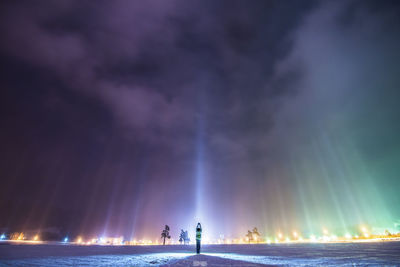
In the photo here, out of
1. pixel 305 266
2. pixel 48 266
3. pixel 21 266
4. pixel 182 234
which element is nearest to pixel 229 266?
pixel 305 266

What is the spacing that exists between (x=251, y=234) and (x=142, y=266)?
212364 millimetres

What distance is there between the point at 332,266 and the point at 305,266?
106cm

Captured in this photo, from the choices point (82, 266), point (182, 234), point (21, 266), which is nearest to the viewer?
point (21, 266)

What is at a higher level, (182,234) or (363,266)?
(182,234)

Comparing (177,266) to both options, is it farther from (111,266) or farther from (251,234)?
(251,234)

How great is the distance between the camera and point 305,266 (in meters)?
8.64

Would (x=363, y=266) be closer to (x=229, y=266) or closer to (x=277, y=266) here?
(x=277, y=266)

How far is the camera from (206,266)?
26.4 ft

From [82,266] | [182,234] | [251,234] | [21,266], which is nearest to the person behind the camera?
[21,266]

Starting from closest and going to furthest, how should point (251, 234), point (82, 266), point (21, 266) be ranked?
point (21, 266) → point (82, 266) → point (251, 234)

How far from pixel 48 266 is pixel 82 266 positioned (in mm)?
1272

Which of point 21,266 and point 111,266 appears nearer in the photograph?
point 21,266

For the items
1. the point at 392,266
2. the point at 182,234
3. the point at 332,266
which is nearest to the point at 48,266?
the point at 332,266

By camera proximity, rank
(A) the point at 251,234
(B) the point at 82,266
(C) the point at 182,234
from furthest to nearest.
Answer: (A) the point at 251,234, (C) the point at 182,234, (B) the point at 82,266
